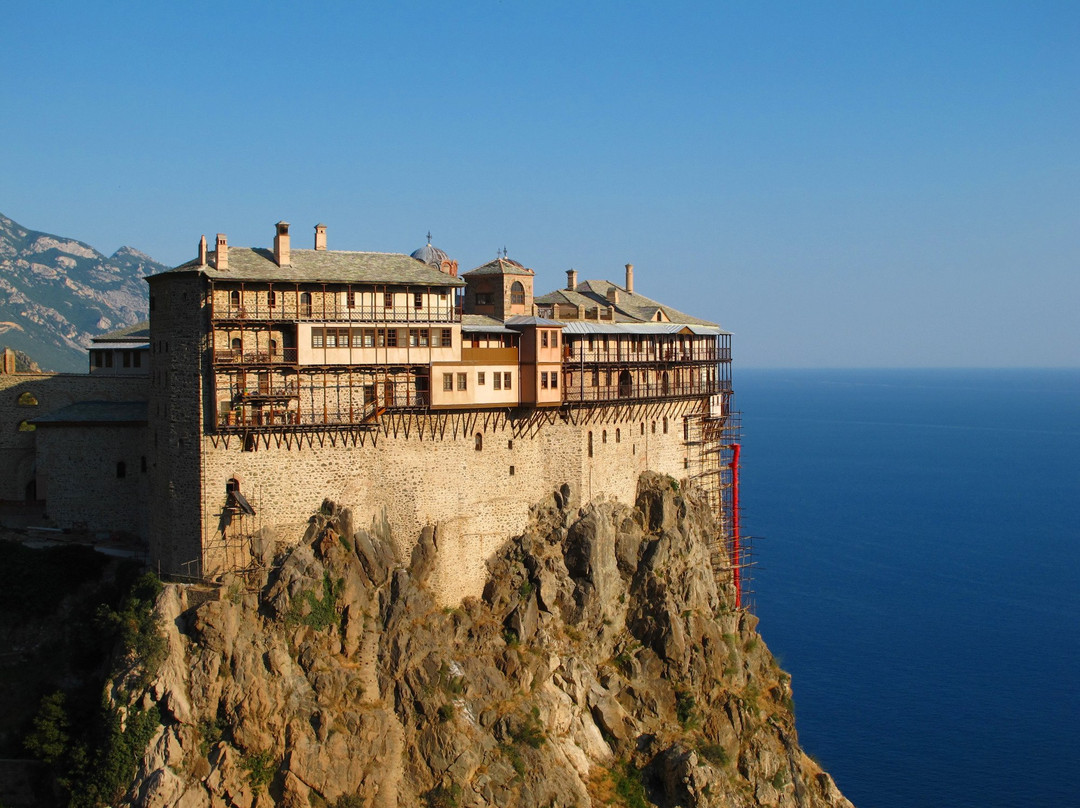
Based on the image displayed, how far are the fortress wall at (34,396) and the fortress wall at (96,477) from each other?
13.1 feet

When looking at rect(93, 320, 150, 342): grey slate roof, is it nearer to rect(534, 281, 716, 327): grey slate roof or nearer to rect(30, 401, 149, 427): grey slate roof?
rect(30, 401, 149, 427): grey slate roof

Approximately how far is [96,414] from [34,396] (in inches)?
239

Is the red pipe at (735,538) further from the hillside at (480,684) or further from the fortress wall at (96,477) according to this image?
the fortress wall at (96,477)

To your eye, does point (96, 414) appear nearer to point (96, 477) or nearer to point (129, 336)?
point (96, 477)

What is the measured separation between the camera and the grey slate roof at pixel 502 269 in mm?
59031

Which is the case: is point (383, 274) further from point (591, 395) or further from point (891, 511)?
point (891, 511)

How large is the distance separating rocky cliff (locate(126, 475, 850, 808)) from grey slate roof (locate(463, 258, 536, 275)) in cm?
1187

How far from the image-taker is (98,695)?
47.0 metres

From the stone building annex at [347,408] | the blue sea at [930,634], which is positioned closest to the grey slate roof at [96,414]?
the stone building annex at [347,408]

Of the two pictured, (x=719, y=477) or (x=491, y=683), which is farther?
(x=719, y=477)

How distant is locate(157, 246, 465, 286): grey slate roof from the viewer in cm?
4931

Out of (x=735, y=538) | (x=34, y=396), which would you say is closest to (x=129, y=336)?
(x=34, y=396)

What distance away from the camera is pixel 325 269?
51.6 metres

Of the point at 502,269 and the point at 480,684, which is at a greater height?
the point at 502,269
